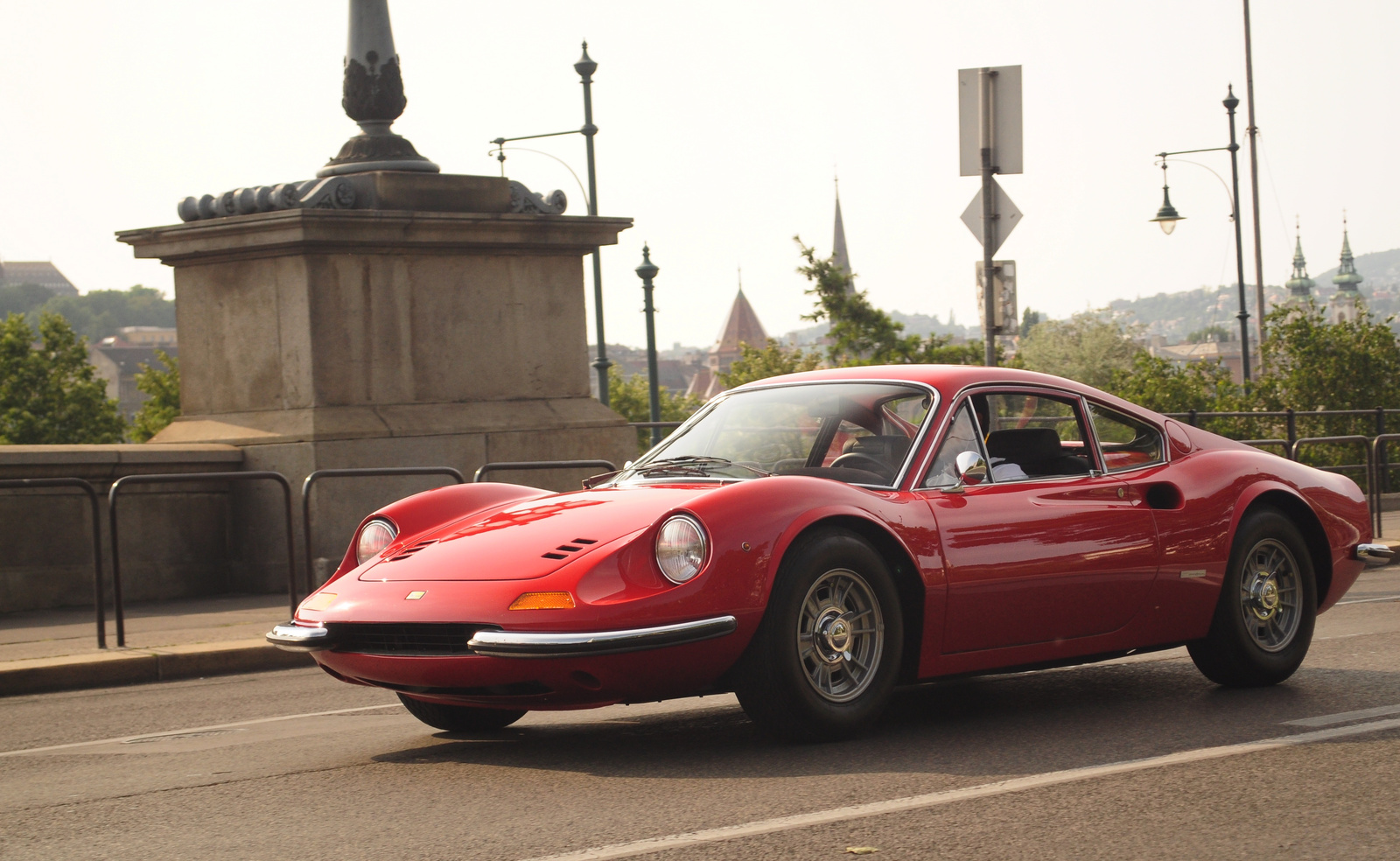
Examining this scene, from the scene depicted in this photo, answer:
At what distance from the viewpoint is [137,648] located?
31.2 feet

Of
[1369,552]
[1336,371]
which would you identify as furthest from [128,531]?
[1336,371]

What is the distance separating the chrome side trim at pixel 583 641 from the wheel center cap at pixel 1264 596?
299 centimetres

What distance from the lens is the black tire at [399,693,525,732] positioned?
6246mm

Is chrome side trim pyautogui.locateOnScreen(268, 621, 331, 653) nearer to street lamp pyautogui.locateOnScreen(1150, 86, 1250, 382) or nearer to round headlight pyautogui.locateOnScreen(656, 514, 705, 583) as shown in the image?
round headlight pyautogui.locateOnScreen(656, 514, 705, 583)

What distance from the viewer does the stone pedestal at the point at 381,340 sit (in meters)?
12.7

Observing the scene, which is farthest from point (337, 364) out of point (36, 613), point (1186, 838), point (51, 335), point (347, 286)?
point (51, 335)

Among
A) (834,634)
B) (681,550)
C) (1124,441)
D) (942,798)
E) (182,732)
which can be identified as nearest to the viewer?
(942,798)

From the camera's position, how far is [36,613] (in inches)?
453

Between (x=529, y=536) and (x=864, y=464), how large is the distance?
1.36m

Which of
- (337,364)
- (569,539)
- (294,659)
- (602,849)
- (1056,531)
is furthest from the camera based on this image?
(337,364)

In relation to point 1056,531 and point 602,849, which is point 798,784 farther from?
point 1056,531

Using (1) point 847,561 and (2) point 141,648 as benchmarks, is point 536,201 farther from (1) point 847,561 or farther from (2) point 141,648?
(1) point 847,561

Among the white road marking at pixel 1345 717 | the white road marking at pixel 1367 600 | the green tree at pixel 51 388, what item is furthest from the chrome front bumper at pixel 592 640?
the green tree at pixel 51 388

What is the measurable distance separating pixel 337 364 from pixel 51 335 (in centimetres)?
6542
